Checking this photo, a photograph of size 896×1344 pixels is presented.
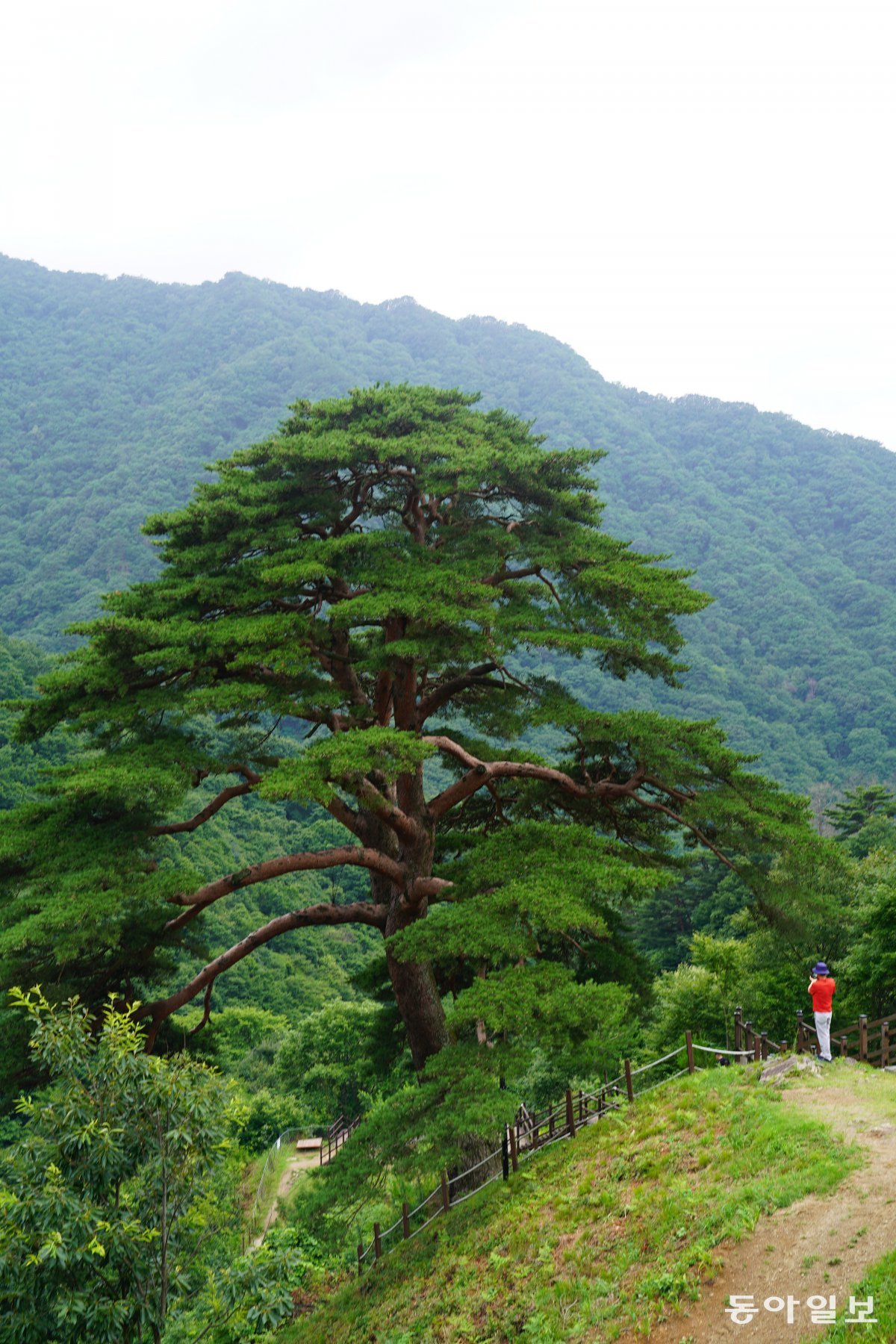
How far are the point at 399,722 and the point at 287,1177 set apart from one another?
14223 mm

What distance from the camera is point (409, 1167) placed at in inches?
322

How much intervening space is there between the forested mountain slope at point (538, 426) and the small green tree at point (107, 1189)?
166ft

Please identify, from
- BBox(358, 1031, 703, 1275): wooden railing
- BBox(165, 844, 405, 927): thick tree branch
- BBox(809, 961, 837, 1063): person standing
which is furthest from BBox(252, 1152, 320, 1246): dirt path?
BBox(809, 961, 837, 1063): person standing

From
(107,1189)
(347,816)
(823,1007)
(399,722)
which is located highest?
(399,722)

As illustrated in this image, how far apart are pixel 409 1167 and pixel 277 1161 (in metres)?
17.0

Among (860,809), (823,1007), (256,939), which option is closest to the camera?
(823,1007)

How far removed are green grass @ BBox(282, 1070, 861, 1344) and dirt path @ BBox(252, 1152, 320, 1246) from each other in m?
9.76

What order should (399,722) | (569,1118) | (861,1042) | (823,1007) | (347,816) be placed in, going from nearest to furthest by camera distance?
(823,1007), (861,1042), (569,1118), (347,816), (399,722)

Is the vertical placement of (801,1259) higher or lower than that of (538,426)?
lower

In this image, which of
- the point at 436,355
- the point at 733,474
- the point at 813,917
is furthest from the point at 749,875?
the point at 436,355

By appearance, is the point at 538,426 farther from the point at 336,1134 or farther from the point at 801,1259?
the point at 801,1259

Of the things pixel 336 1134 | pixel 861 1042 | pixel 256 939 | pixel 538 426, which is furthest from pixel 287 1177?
pixel 538 426

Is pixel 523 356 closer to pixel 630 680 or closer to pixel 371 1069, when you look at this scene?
pixel 630 680

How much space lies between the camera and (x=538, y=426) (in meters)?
104
